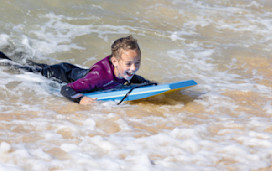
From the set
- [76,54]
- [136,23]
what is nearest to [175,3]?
[136,23]

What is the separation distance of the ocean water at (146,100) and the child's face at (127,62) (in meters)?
0.34

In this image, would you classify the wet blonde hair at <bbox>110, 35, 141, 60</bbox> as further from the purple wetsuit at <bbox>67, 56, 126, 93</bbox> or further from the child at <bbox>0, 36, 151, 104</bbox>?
the purple wetsuit at <bbox>67, 56, 126, 93</bbox>

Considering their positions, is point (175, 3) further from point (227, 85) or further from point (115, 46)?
point (115, 46)

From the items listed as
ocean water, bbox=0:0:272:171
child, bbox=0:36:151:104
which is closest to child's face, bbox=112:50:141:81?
child, bbox=0:36:151:104

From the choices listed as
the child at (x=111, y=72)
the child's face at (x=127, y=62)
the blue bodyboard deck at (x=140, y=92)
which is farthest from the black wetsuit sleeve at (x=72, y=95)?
the child's face at (x=127, y=62)

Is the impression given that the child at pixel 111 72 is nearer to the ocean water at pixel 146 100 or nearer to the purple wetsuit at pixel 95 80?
the purple wetsuit at pixel 95 80

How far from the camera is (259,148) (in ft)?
8.31

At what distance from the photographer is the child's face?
3.38 metres

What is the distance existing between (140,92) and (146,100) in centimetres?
20

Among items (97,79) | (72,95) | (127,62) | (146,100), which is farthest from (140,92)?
(72,95)

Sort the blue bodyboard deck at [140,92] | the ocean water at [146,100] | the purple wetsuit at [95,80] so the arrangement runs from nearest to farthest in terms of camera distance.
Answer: the ocean water at [146,100]
the blue bodyboard deck at [140,92]
the purple wetsuit at [95,80]

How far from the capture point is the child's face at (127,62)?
3383 millimetres

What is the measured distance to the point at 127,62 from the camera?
341 cm

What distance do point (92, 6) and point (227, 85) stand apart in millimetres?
4733
